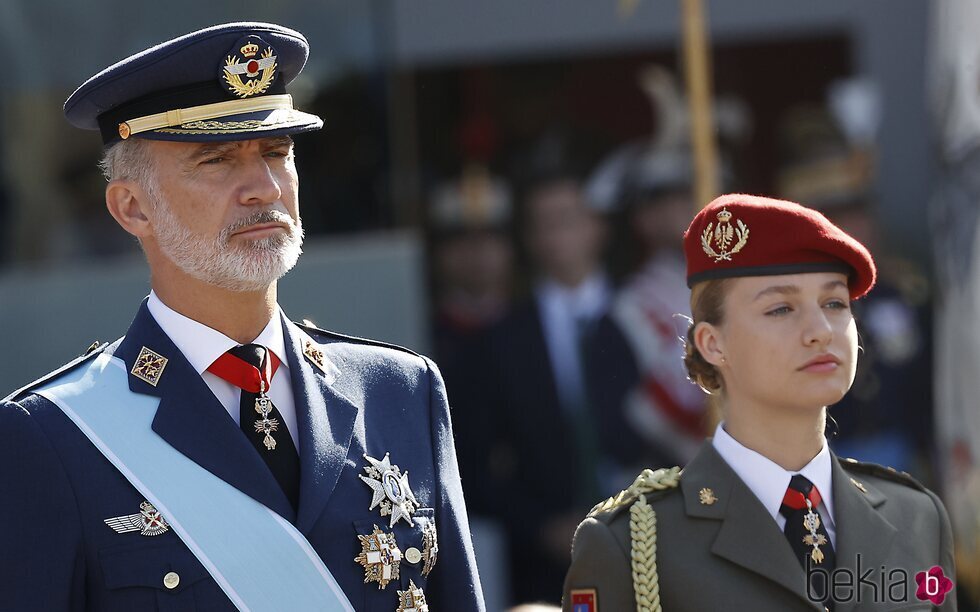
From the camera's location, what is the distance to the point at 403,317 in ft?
21.7

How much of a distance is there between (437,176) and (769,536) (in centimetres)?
520

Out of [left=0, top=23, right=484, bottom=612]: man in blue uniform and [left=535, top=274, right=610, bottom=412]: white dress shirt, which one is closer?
[left=0, top=23, right=484, bottom=612]: man in blue uniform

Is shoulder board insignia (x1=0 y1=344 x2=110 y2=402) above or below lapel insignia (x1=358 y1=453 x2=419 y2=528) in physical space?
above

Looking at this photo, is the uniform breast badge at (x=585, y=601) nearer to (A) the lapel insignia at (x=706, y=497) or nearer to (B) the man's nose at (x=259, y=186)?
(A) the lapel insignia at (x=706, y=497)

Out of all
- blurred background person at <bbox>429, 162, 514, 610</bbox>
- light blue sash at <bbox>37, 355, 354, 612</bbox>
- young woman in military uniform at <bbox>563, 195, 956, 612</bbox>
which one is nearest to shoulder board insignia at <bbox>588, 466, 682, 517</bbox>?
young woman in military uniform at <bbox>563, 195, 956, 612</bbox>

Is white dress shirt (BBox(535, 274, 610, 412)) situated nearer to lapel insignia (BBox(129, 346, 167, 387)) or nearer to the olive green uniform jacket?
the olive green uniform jacket

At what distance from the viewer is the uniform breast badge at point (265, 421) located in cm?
284

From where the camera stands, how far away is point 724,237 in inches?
120

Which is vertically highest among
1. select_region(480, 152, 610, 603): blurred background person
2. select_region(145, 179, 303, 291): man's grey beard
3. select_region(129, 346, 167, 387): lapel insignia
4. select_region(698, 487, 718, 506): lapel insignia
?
select_region(145, 179, 303, 291): man's grey beard

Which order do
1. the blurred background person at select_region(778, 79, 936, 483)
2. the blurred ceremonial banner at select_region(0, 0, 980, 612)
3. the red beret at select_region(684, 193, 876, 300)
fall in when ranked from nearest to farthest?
the red beret at select_region(684, 193, 876, 300)
the blurred ceremonial banner at select_region(0, 0, 980, 612)
the blurred background person at select_region(778, 79, 936, 483)

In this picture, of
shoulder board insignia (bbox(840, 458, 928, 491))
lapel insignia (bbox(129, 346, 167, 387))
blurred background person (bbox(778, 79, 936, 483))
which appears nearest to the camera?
lapel insignia (bbox(129, 346, 167, 387))

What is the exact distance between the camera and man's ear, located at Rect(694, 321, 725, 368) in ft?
9.88

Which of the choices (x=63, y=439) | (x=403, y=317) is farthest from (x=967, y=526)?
(x=63, y=439)

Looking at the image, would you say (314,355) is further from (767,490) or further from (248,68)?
(767,490)
